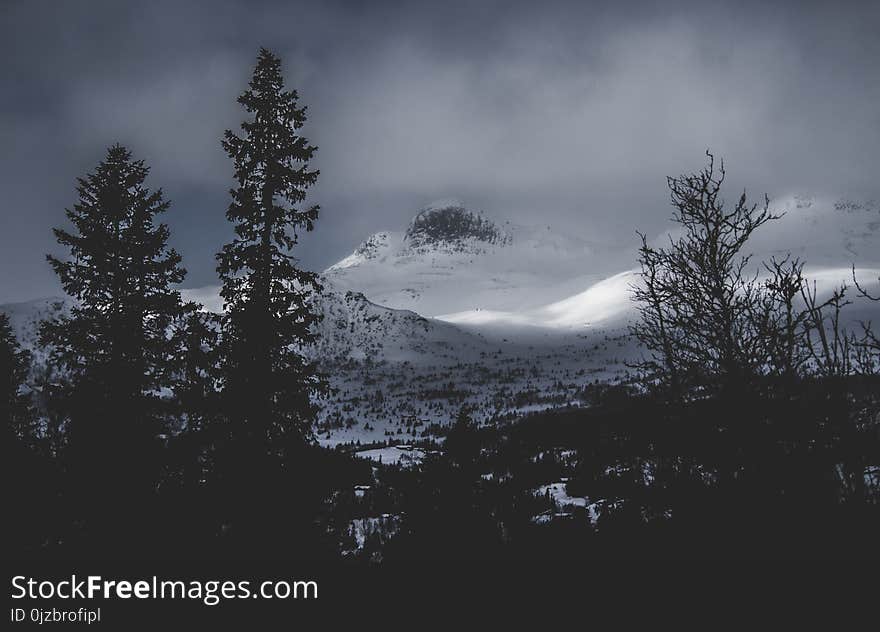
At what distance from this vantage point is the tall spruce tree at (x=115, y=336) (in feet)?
34.3

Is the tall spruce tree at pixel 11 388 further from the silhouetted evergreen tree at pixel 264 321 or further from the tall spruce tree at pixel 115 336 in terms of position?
the silhouetted evergreen tree at pixel 264 321

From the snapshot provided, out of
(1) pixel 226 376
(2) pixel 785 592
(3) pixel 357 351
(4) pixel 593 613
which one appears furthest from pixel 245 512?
(3) pixel 357 351

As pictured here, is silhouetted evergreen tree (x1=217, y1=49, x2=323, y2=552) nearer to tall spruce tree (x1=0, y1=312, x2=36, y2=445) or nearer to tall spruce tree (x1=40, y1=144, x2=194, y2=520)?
tall spruce tree (x1=40, y1=144, x2=194, y2=520)

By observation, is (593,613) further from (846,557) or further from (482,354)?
(482,354)

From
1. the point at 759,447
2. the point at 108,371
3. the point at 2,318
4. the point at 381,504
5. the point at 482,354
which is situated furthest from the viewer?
the point at 482,354

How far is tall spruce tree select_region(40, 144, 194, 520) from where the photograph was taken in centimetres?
1046

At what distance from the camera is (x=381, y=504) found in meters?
20.2

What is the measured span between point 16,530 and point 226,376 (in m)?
6.36

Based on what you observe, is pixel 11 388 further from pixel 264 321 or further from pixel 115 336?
pixel 264 321

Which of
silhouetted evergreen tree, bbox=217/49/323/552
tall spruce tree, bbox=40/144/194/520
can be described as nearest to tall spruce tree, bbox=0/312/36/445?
tall spruce tree, bbox=40/144/194/520

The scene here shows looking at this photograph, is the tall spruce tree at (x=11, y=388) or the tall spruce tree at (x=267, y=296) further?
the tall spruce tree at (x=11, y=388)

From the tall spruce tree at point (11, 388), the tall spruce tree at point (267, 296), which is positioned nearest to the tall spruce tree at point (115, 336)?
the tall spruce tree at point (267, 296)

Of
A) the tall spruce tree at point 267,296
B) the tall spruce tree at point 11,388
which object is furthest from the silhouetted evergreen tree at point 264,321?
the tall spruce tree at point 11,388

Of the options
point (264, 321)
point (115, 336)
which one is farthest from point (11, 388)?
point (264, 321)
